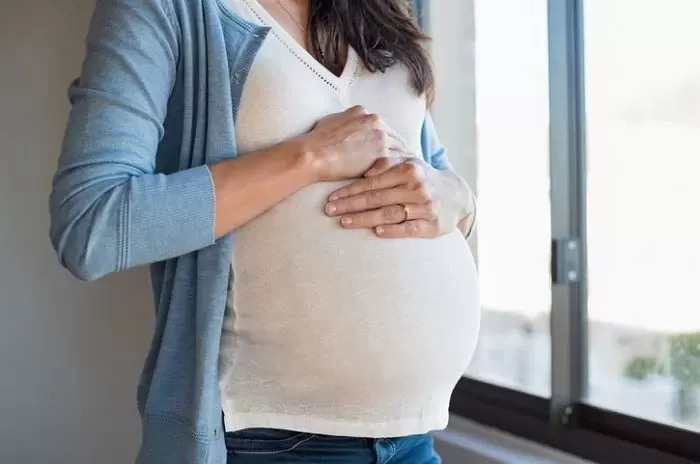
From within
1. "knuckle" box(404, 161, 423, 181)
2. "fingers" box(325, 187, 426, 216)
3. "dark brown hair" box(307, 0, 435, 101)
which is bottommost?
"fingers" box(325, 187, 426, 216)

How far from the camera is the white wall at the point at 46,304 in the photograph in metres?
1.85

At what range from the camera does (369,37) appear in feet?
3.20

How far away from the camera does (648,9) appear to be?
1258mm

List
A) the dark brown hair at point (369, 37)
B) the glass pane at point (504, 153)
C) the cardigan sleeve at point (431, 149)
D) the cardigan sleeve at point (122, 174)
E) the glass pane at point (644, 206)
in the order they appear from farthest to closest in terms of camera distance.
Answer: the glass pane at point (504, 153) → the glass pane at point (644, 206) → the cardigan sleeve at point (431, 149) → the dark brown hair at point (369, 37) → the cardigan sleeve at point (122, 174)

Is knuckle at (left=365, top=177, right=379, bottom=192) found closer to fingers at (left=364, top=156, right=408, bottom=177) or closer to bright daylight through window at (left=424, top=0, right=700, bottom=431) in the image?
fingers at (left=364, top=156, right=408, bottom=177)

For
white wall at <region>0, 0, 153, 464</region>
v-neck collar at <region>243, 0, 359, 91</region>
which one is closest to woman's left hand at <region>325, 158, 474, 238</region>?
v-neck collar at <region>243, 0, 359, 91</region>

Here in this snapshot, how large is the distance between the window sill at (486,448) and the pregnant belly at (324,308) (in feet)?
2.01

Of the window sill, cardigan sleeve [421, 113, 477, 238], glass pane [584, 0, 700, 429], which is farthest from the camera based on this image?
the window sill

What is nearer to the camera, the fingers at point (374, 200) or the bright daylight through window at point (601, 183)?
the fingers at point (374, 200)

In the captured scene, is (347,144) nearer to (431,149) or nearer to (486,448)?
(431,149)

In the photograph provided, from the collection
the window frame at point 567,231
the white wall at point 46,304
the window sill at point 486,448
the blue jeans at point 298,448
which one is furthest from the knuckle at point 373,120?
the white wall at point 46,304

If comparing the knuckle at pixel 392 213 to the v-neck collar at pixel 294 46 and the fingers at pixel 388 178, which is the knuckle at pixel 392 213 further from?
the v-neck collar at pixel 294 46

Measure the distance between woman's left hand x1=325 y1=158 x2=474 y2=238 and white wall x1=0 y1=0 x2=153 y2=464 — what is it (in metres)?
1.22

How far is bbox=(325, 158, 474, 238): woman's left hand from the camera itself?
0.79 metres
